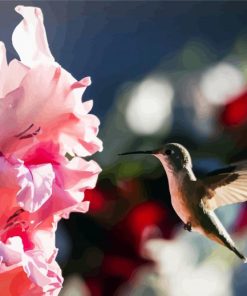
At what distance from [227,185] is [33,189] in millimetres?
789

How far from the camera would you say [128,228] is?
1.29 metres

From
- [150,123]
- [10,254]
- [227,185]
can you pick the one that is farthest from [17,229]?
[150,123]

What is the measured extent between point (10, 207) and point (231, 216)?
112cm

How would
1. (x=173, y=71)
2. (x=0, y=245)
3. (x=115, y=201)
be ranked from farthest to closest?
(x=173, y=71) → (x=115, y=201) → (x=0, y=245)

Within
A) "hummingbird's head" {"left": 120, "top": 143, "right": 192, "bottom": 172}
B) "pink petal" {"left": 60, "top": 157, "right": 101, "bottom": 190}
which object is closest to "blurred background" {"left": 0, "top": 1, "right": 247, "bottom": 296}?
→ "hummingbird's head" {"left": 120, "top": 143, "right": 192, "bottom": 172}

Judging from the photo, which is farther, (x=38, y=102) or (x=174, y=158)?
(x=174, y=158)

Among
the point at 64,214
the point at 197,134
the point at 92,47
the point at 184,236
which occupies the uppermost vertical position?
the point at 64,214

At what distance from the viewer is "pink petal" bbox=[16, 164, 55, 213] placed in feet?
0.89

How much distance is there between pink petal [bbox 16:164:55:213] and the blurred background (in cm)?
93

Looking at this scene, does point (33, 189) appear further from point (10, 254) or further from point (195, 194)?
point (195, 194)

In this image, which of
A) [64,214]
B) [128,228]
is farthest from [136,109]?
[64,214]

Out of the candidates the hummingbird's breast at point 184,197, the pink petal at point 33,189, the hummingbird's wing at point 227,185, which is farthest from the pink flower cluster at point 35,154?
the hummingbird's breast at point 184,197

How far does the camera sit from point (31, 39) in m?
0.31

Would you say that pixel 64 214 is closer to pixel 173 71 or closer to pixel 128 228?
pixel 128 228
